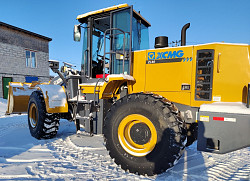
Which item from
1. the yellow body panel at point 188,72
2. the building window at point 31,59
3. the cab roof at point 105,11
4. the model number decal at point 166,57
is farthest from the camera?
the building window at point 31,59

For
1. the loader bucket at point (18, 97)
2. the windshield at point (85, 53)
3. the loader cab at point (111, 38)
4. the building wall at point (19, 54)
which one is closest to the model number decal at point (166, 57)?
the loader cab at point (111, 38)

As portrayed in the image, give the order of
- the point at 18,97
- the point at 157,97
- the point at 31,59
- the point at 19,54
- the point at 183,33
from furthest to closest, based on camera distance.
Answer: the point at 31,59, the point at 19,54, the point at 18,97, the point at 183,33, the point at 157,97

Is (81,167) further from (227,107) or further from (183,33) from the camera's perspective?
(183,33)

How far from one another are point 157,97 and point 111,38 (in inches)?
71.6

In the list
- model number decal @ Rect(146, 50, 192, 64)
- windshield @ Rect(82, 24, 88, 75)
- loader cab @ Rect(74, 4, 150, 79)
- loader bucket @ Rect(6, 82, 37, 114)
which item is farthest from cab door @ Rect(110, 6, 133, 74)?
loader bucket @ Rect(6, 82, 37, 114)

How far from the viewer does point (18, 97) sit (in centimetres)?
595

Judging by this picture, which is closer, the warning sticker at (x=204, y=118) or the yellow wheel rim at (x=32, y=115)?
the warning sticker at (x=204, y=118)

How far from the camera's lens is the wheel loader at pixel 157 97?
2.29 metres

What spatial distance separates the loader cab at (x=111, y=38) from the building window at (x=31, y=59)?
14.3 m

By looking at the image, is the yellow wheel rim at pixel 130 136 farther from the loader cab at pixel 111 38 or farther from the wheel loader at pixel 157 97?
the loader cab at pixel 111 38

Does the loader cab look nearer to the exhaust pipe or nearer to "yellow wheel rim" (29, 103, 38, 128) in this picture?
the exhaust pipe

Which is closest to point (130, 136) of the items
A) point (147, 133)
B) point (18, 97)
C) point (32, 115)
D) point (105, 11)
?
point (147, 133)

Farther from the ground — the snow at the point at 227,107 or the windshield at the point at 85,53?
the windshield at the point at 85,53

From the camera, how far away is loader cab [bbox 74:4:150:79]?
337 centimetres
